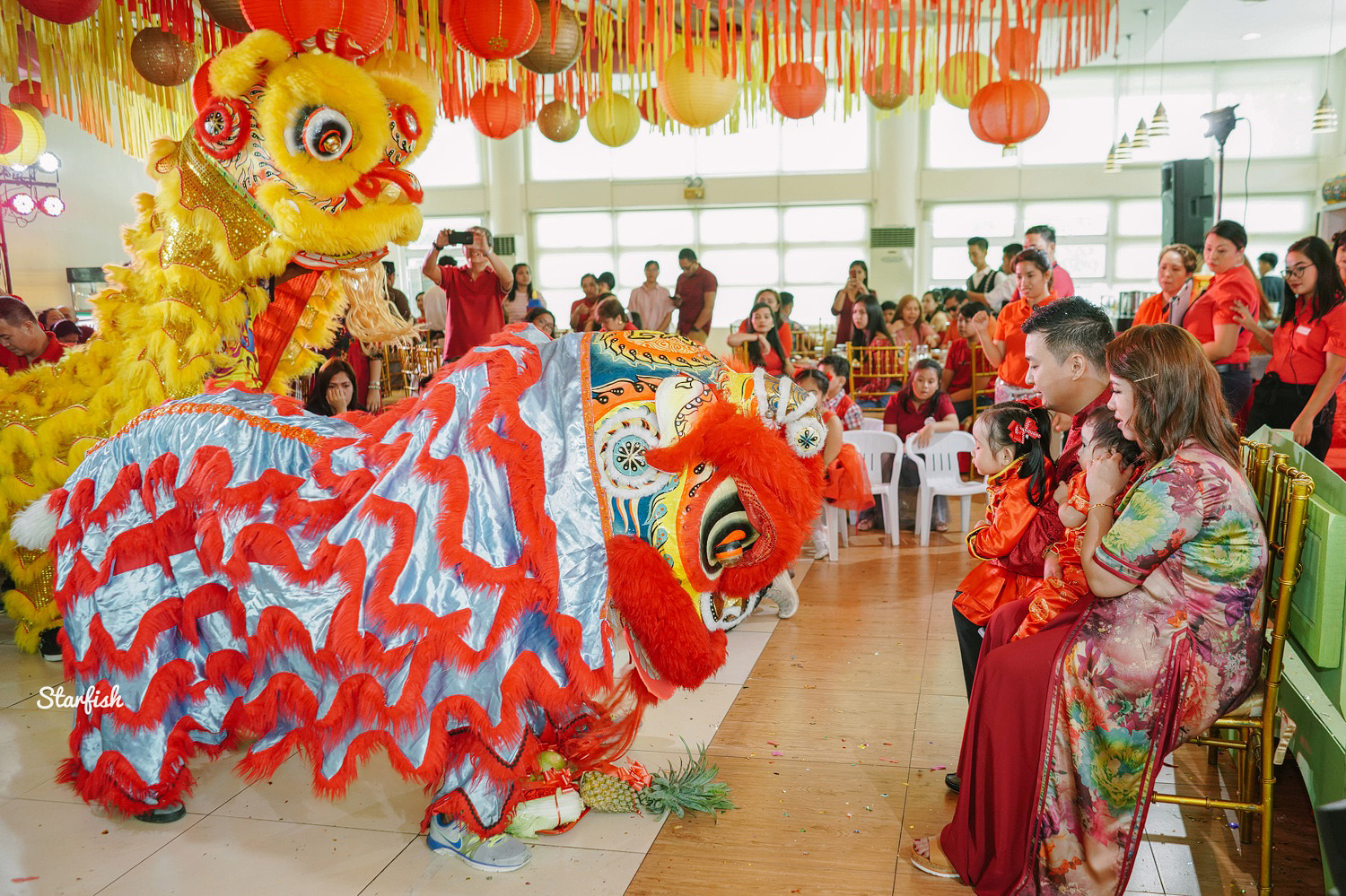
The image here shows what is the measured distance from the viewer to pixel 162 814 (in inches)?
89.4

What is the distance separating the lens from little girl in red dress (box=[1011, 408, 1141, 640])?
75.5 inches

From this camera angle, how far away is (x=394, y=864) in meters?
2.10

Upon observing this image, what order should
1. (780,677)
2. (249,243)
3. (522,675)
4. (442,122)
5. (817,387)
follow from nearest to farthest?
(522,675) < (249,243) < (780,677) < (817,387) < (442,122)

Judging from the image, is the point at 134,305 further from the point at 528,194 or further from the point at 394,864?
the point at 528,194

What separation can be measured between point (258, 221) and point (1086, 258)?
43.4 ft

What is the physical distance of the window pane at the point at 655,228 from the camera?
14.7m

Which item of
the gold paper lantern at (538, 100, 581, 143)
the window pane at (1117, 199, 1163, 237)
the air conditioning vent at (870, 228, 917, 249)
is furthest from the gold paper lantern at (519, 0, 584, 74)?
the window pane at (1117, 199, 1163, 237)

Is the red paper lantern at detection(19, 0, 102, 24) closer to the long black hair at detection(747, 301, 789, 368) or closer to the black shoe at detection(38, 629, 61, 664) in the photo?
the black shoe at detection(38, 629, 61, 664)

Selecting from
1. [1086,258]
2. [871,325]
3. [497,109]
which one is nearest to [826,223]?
[1086,258]

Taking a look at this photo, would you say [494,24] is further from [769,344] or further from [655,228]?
[655,228]

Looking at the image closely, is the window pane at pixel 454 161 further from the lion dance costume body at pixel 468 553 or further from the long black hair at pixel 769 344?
the lion dance costume body at pixel 468 553

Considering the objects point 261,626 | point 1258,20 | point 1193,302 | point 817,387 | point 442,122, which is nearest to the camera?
point 261,626

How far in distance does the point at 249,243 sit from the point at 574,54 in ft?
8.69

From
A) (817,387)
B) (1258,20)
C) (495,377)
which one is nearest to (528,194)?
(1258,20)
